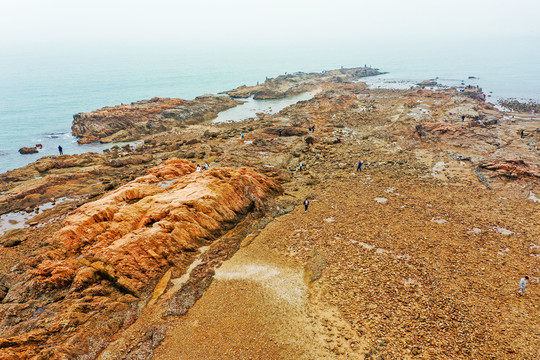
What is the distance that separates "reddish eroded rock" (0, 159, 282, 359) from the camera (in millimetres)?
14406

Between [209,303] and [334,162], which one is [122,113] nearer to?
[334,162]

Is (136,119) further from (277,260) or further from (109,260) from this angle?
(277,260)

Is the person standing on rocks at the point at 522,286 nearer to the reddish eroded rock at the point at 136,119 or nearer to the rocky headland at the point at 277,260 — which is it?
the rocky headland at the point at 277,260

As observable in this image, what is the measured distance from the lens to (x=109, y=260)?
1783 cm

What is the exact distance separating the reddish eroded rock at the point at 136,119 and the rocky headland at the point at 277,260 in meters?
27.6

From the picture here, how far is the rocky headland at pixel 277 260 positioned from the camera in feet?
46.8

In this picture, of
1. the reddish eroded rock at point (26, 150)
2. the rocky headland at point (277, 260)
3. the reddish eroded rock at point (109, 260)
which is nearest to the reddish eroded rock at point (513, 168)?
the rocky headland at point (277, 260)

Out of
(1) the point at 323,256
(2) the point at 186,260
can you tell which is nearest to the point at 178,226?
(2) the point at 186,260

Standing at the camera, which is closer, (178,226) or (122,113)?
(178,226)

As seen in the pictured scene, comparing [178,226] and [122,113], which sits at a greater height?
[122,113]

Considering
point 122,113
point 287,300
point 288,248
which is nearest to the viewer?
point 287,300

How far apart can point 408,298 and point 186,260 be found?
16.7 metres

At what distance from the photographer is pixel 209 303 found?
17.1 metres

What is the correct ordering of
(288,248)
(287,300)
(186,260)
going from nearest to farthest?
(287,300) < (186,260) < (288,248)
